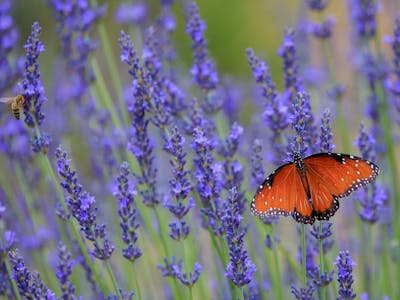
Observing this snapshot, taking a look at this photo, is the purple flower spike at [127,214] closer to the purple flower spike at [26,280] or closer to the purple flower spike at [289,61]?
the purple flower spike at [26,280]

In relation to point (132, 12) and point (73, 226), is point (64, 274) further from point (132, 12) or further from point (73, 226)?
point (132, 12)

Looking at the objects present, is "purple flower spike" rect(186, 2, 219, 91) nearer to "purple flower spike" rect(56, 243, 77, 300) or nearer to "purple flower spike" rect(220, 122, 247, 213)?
"purple flower spike" rect(220, 122, 247, 213)

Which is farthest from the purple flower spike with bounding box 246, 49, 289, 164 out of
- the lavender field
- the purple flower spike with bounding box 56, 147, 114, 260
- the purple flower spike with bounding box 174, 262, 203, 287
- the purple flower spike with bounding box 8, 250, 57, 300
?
the purple flower spike with bounding box 8, 250, 57, 300

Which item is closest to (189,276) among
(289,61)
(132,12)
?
(289,61)

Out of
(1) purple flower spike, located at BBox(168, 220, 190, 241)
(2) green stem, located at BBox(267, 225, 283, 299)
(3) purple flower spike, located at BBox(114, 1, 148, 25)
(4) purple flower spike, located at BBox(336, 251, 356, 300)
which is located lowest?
(4) purple flower spike, located at BBox(336, 251, 356, 300)

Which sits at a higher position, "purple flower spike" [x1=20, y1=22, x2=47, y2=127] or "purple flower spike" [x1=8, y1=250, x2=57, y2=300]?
"purple flower spike" [x1=20, y1=22, x2=47, y2=127]

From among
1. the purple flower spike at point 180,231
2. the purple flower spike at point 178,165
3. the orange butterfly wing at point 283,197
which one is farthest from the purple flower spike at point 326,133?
the purple flower spike at point 180,231
